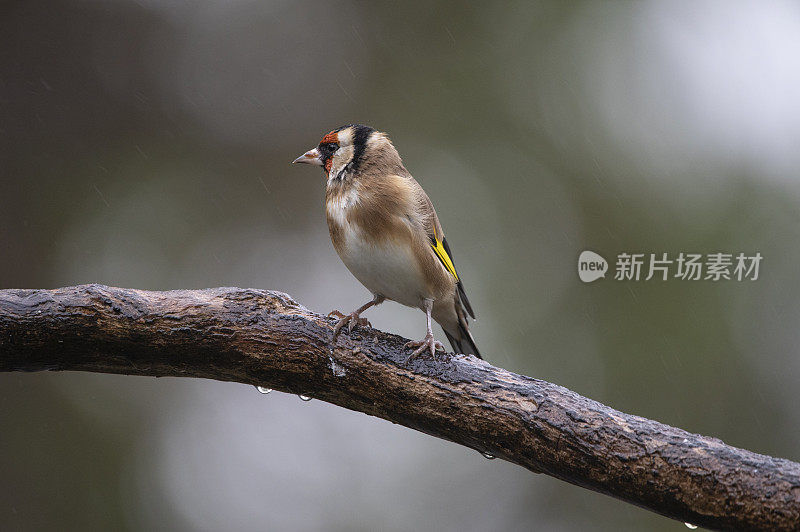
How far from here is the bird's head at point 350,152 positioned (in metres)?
4.71

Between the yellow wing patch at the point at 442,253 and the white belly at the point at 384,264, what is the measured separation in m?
0.23

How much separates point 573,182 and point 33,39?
6.18 m

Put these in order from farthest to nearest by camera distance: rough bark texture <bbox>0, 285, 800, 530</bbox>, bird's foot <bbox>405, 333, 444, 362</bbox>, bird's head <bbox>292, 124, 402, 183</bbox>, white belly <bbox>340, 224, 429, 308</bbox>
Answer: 1. bird's head <bbox>292, 124, 402, 183</bbox>
2. white belly <bbox>340, 224, 429, 308</bbox>
3. bird's foot <bbox>405, 333, 444, 362</bbox>
4. rough bark texture <bbox>0, 285, 800, 530</bbox>

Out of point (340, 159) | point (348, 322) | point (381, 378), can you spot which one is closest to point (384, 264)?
point (348, 322)

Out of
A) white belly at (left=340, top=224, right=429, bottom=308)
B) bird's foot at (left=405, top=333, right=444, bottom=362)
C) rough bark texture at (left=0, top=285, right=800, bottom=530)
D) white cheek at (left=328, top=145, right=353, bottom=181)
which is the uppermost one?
white cheek at (left=328, top=145, right=353, bottom=181)

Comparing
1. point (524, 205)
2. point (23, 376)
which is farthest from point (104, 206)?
point (524, 205)

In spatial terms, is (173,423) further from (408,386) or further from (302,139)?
(408,386)

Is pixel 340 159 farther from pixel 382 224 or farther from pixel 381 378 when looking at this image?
pixel 381 378

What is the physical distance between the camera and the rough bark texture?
328 cm

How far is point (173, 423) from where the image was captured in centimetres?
824

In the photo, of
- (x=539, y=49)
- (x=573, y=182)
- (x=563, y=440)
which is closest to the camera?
(x=563, y=440)

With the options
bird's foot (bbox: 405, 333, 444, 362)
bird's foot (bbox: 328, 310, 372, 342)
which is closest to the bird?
bird's foot (bbox: 328, 310, 372, 342)

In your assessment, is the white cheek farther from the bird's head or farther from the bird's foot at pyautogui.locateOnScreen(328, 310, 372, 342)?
the bird's foot at pyautogui.locateOnScreen(328, 310, 372, 342)

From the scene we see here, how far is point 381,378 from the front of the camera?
12.2 feet
